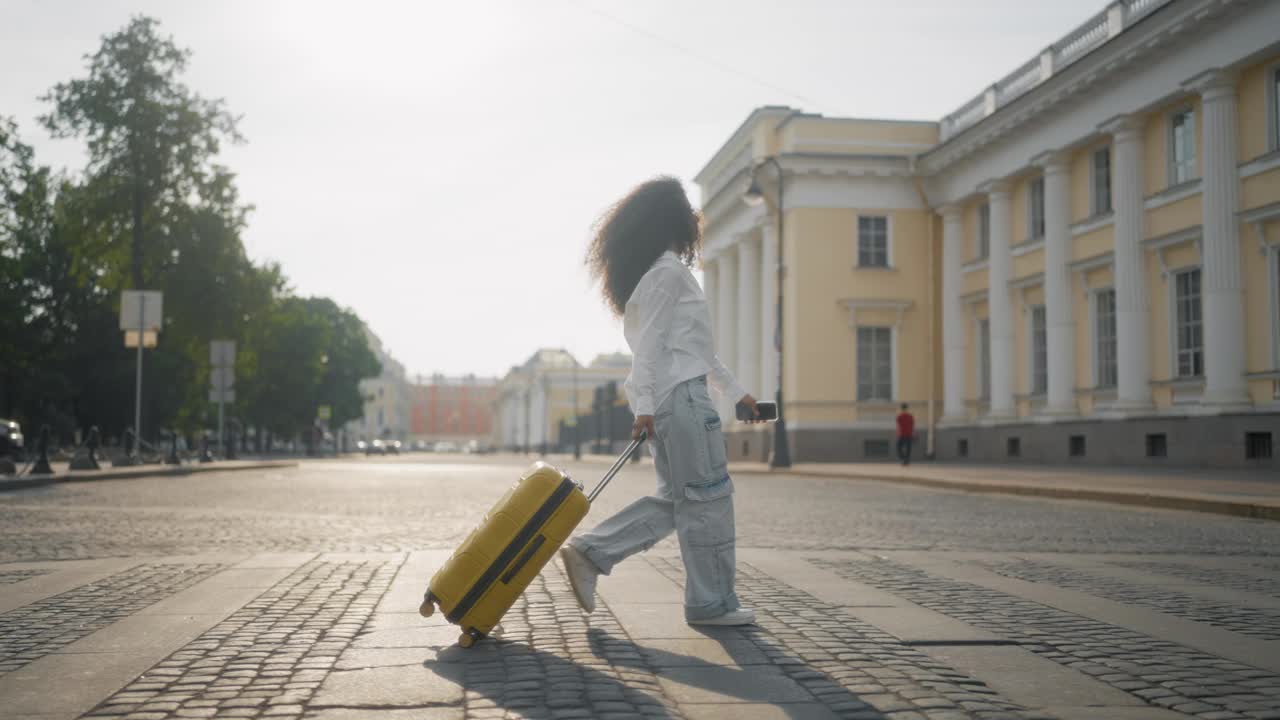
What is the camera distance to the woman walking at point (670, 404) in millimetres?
5195

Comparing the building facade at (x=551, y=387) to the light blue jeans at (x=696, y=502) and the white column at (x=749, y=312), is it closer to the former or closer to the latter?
the white column at (x=749, y=312)

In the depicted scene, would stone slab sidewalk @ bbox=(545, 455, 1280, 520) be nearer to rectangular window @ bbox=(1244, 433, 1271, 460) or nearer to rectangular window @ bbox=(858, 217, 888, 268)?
rectangular window @ bbox=(1244, 433, 1271, 460)

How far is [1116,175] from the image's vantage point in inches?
1057

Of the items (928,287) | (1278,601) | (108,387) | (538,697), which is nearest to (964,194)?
(928,287)

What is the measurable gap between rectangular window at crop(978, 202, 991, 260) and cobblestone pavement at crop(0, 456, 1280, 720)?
2589cm

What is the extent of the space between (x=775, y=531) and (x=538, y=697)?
7.48 m

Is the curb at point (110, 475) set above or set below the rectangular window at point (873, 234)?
below

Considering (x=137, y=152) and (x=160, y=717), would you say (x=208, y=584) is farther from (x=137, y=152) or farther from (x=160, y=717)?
(x=137, y=152)

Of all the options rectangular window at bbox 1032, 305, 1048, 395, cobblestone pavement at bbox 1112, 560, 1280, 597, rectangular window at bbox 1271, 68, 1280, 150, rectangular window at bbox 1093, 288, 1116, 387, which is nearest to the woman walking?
cobblestone pavement at bbox 1112, 560, 1280, 597

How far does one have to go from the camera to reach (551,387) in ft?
440

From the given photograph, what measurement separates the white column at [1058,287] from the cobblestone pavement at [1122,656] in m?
23.9

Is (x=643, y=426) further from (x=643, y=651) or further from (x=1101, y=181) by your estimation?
(x=1101, y=181)

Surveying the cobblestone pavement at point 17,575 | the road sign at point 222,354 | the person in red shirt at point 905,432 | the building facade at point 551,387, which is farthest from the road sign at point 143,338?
the building facade at point 551,387

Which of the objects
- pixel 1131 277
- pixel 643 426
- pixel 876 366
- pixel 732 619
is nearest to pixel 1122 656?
pixel 732 619
